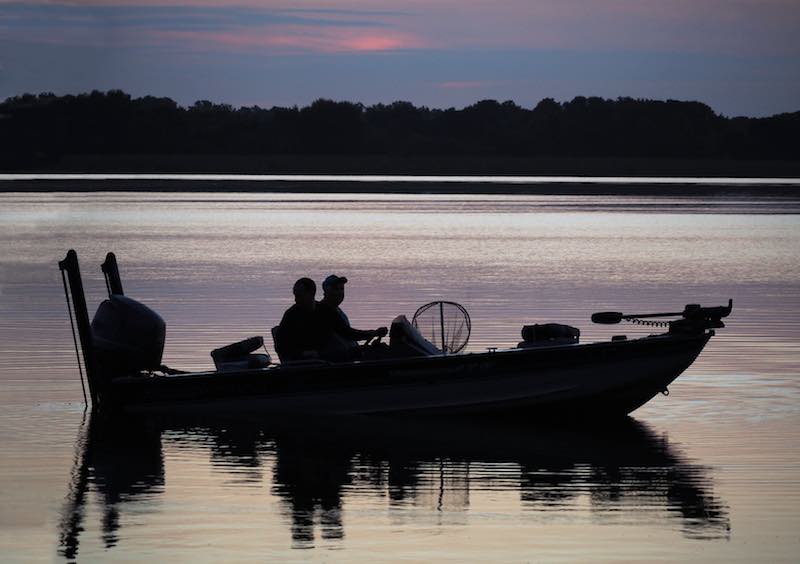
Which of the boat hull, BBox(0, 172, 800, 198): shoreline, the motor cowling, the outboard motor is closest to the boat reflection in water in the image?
the boat hull

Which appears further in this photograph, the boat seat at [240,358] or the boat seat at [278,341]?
the boat seat at [240,358]

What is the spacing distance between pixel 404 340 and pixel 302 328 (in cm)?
104

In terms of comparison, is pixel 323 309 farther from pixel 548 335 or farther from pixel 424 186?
pixel 424 186

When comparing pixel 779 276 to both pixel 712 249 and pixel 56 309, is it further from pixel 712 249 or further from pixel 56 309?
pixel 56 309

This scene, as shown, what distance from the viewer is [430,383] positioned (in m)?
17.1

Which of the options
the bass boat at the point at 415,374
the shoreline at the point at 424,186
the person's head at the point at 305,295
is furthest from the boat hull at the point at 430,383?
the shoreline at the point at 424,186

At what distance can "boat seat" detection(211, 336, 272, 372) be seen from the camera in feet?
57.0

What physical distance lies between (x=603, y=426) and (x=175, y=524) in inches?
247

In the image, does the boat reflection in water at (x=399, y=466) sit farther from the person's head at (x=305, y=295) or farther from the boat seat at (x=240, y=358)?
the person's head at (x=305, y=295)

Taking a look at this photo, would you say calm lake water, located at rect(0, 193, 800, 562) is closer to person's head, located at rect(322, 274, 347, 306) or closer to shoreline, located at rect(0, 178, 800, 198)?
person's head, located at rect(322, 274, 347, 306)

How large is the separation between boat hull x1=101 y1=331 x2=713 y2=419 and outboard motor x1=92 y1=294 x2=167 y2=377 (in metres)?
0.23

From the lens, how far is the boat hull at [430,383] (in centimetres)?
1706

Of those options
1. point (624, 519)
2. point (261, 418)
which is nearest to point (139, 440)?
point (261, 418)

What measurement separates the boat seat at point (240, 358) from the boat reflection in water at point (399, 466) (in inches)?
23.5
